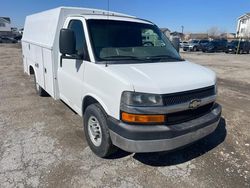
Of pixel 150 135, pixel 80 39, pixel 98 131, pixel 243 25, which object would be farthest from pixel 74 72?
pixel 243 25

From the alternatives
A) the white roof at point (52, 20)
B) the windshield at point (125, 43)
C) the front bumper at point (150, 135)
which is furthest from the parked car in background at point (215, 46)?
the front bumper at point (150, 135)

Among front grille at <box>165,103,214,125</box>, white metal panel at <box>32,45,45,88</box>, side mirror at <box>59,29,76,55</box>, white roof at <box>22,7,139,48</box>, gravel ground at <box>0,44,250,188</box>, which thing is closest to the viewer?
front grille at <box>165,103,214,125</box>

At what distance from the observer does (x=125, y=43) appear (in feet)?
12.0

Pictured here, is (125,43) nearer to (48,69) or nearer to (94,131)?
(94,131)

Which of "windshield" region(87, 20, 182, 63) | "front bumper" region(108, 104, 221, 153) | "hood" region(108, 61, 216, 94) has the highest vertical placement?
"windshield" region(87, 20, 182, 63)

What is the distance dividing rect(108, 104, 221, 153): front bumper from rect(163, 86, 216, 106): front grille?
1.07ft

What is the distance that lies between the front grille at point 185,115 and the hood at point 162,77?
1.10 feet

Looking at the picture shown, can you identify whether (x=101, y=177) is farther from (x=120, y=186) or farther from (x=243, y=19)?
(x=243, y=19)

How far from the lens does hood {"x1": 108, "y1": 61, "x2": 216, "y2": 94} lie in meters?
2.58

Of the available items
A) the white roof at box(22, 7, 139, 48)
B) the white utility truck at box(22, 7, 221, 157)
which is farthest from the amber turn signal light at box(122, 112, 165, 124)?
the white roof at box(22, 7, 139, 48)

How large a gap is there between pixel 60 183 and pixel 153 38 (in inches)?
122

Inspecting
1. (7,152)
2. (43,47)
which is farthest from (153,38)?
(7,152)

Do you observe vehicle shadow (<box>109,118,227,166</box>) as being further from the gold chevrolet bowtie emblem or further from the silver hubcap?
the gold chevrolet bowtie emblem

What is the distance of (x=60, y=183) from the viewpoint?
9.24ft
